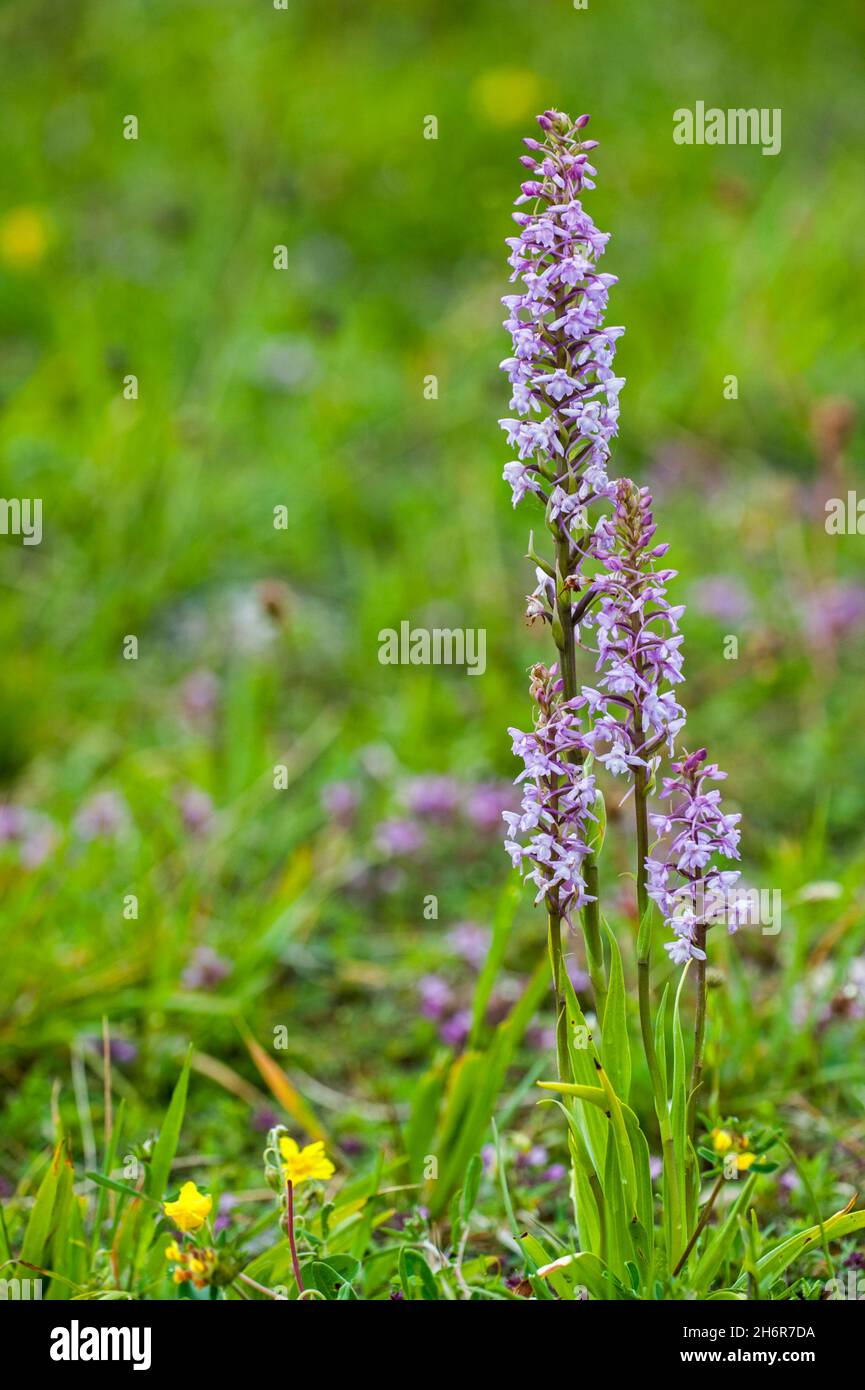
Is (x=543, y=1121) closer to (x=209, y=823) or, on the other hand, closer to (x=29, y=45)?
(x=209, y=823)

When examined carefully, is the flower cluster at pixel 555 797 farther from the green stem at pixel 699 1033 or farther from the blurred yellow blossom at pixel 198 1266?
the blurred yellow blossom at pixel 198 1266

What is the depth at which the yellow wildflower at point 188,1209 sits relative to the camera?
6.00 feet

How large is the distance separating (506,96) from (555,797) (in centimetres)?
693

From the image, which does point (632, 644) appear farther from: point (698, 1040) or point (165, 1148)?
point (165, 1148)

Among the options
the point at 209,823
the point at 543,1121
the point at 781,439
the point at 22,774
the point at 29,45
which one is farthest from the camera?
the point at 29,45

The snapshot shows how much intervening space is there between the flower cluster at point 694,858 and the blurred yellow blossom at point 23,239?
565 centimetres

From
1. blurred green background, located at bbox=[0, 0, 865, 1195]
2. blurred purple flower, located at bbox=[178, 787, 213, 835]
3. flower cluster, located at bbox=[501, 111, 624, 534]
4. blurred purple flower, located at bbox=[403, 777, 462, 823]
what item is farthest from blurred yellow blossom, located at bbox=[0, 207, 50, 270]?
flower cluster, located at bbox=[501, 111, 624, 534]

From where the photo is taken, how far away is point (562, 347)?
172cm

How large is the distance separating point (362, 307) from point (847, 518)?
267cm

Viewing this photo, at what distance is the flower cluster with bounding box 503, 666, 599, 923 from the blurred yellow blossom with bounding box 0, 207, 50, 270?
556cm

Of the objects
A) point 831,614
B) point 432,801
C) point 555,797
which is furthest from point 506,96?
point 555,797

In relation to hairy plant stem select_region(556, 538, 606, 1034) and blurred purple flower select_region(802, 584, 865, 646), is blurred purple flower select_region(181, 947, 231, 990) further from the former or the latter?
blurred purple flower select_region(802, 584, 865, 646)
